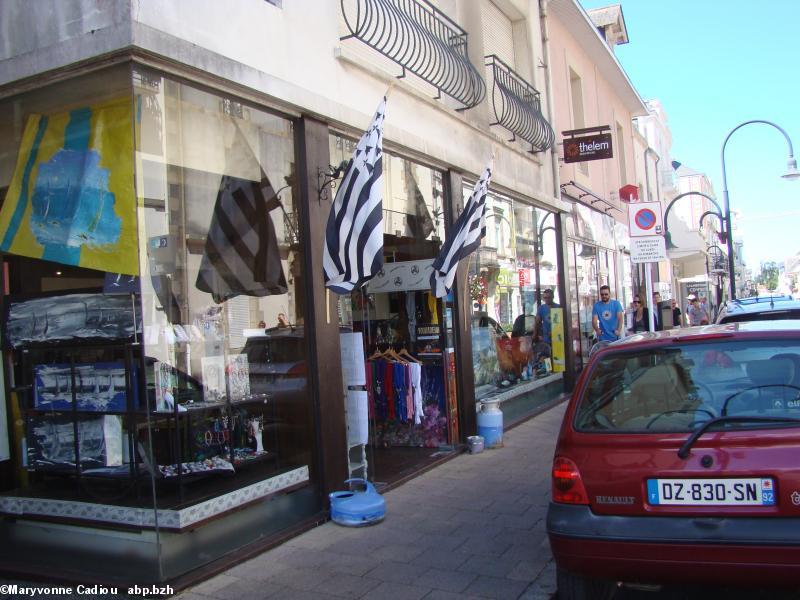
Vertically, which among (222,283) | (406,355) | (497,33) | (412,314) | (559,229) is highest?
(497,33)

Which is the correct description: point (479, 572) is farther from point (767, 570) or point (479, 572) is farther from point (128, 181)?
point (128, 181)

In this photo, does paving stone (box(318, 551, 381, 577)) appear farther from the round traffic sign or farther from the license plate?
Answer: the round traffic sign

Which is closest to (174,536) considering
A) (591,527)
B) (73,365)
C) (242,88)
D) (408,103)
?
(73,365)

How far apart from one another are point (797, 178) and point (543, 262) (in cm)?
1255

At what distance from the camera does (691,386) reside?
3596 mm

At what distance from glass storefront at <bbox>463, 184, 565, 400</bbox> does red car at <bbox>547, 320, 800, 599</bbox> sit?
17.7ft

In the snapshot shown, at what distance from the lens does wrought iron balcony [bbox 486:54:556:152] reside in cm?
1057

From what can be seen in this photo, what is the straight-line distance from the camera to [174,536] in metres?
4.50

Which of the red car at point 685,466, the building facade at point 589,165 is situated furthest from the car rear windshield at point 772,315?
the building facade at point 589,165

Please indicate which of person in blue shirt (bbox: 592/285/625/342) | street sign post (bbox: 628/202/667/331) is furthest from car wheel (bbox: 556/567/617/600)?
person in blue shirt (bbox: 592/285/625/342)

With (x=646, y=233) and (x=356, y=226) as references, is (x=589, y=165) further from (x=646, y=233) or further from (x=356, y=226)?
(x=356, y=226)

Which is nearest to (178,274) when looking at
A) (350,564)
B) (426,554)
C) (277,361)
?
(277,361)

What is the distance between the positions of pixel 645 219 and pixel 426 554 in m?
6.85

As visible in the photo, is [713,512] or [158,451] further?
[158,451]
